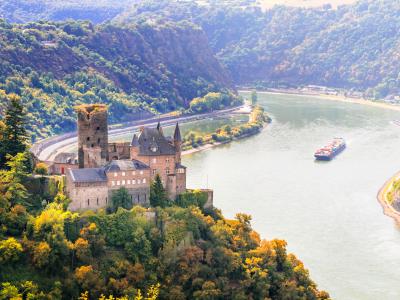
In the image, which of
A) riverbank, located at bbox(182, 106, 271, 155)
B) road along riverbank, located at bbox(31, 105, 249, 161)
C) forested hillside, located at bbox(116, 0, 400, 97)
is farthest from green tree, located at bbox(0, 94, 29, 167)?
forested hillside, located at bbox(116, 0, 400, 97)

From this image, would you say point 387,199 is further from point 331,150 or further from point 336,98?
point 336,98

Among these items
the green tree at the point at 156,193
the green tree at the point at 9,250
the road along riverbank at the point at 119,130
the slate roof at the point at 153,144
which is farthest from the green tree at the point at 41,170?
the road along riverbank at the point at 119,130

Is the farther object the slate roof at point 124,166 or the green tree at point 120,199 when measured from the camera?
the slate roof at point 124,166

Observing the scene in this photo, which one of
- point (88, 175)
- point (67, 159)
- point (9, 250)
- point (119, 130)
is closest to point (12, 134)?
point (88, 175)

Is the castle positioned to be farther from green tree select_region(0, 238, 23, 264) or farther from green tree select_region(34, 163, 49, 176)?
green tree select_region(0, 238, 23, 264)

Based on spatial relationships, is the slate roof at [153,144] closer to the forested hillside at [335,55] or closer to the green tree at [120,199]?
the green tree at [120,199]
